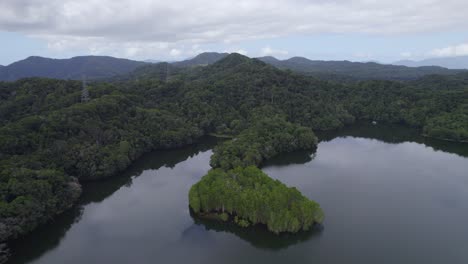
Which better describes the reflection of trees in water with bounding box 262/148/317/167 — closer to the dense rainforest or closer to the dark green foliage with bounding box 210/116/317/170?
the dark green foliage with bounding box 210/116/317/170

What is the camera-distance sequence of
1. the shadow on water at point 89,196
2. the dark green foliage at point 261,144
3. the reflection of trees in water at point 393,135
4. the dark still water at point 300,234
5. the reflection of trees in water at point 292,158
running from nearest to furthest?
the dark still water at point 300,234
the shadow on water at point 89,196
the dark green foliage at point 261,144
the reflection of trees in water at point 292,158
the reflection of trees in water at point 393,135

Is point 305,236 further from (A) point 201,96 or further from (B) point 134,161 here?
(A) point 201,96

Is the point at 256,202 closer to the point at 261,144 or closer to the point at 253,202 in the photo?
the point at 253,202

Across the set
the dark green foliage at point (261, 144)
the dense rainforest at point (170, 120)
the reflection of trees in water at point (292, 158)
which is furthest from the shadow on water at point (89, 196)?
the reflection of trees in water at point (292, 158)

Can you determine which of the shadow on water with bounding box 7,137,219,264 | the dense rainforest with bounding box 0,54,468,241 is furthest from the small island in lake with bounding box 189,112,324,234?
the shadow on water with bounding box 7,137,219,264

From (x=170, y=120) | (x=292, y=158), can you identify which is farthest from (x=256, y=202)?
(x=170, y=120)

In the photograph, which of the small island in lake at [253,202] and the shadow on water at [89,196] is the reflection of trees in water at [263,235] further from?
the shadow on water at [89,196]
